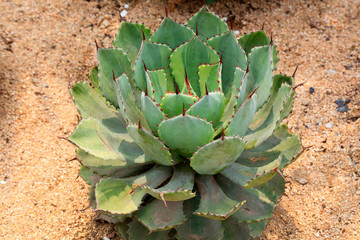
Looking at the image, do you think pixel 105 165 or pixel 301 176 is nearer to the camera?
pixel 105 165

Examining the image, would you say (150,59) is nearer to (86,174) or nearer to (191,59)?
(191,59)

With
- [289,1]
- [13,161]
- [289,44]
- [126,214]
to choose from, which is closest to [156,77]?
[126,214]

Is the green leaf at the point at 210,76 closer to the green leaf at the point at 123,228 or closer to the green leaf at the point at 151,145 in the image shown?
the green leaf at the point at 151,145

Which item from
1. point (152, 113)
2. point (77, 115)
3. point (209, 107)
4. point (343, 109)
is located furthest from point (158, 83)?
point (343, 109)

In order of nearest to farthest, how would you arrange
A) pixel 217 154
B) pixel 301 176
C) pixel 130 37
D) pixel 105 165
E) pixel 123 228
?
pixel 217 154, pixel 105 165, pixel 123 228, pixel 130 37, pixel 301 176

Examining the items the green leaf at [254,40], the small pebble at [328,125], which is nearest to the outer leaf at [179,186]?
the green leaf at [254,40]

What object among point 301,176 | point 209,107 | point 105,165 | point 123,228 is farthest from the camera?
point 301,176

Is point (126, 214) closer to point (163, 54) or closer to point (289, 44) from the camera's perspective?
point (163, 54)
